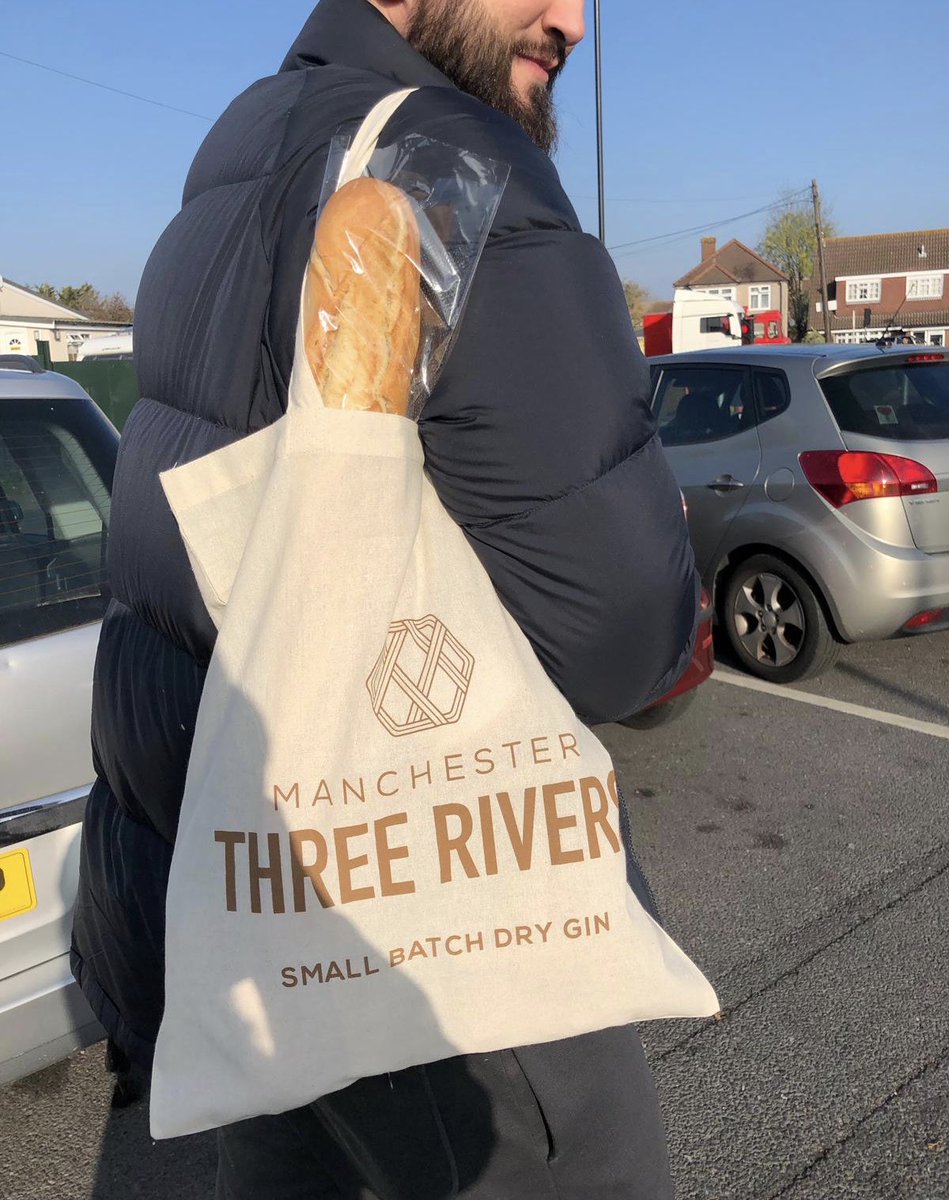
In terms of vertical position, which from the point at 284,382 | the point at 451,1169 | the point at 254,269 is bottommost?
the point at 451,1169

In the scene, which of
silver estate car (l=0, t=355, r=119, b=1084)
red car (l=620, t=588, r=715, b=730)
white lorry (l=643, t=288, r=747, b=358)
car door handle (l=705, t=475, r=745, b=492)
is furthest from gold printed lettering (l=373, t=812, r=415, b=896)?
white lorry (l=643, t=288, r=747, b=358)

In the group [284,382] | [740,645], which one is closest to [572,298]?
[284,382]

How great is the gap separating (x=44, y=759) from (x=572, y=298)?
1.60 metres

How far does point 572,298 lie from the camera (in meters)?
0.98

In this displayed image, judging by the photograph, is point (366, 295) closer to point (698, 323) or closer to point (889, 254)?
point (698, 323)

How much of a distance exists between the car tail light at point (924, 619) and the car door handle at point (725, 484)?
1.09m

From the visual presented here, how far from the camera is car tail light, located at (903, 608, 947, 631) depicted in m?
5.31

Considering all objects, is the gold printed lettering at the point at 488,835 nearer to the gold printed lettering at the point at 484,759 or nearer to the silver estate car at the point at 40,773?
the gold printed lettering at the point at 484,759

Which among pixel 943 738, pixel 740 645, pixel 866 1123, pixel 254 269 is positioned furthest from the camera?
pixel 740 645

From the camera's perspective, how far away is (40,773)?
84.5 inches

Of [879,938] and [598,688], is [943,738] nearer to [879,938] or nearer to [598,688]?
[879,938]

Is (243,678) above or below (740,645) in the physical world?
above

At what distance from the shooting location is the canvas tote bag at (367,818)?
0.92m

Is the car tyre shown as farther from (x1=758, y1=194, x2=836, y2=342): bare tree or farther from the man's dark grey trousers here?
(x1=758, y1=194, x2=836, y2=342): bare tree
